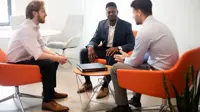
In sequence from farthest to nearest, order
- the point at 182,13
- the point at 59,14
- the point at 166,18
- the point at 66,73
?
the point at 59,14
the point at 66,73
the point at 166,18
the point at 182,13

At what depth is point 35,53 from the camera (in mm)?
3238

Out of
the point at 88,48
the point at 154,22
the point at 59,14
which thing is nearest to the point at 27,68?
the point at 88,48

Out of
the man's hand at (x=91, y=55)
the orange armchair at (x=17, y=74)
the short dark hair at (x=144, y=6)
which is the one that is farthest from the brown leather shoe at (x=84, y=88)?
the short dark hair at (x=144, y=6)

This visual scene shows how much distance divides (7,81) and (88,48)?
1.30 metres

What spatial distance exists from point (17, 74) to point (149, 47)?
142 cm

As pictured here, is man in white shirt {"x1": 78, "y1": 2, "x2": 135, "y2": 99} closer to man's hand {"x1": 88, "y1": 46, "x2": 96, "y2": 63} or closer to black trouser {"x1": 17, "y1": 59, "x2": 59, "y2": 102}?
man's hand {"x1": 88, "y1": 46, "x2": 96, "y2": 63}

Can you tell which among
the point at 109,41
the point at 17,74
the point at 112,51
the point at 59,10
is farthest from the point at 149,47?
the point at 59,10

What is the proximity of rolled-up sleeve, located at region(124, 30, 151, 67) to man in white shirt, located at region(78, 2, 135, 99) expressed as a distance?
2.82 feet

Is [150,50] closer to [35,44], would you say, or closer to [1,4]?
[35,44]

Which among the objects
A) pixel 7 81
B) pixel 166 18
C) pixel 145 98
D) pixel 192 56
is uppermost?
pixel 166 18

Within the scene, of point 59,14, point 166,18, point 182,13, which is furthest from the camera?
point 59,14

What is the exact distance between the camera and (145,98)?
3.87 meters

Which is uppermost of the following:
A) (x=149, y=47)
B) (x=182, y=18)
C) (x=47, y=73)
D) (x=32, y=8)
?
(x=32, y=8)

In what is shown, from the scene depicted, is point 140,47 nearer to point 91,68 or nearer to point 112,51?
point 91,68
